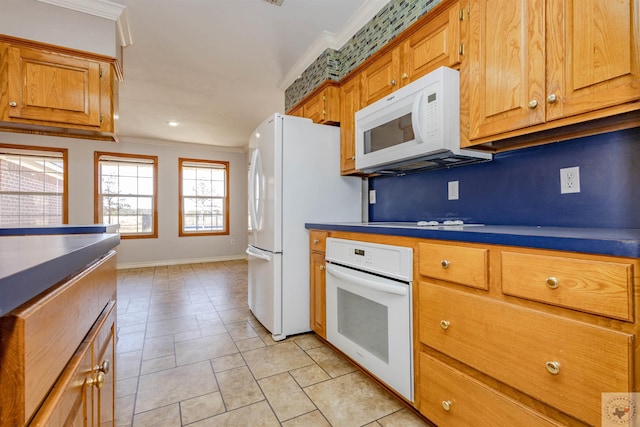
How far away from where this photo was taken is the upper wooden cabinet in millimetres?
1663

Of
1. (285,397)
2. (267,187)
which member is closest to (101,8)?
(267,187)

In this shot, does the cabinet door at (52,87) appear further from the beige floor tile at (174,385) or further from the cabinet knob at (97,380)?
the cabinet knob at (97,380)

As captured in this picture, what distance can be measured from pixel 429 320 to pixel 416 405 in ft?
1.40

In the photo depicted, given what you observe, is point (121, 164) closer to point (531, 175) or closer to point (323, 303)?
point (323, 303)

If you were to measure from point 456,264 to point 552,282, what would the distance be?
347 millimetres

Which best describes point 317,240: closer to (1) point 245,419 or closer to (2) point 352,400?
(2) point 352,400

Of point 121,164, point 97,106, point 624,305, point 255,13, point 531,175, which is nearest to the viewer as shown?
point 624,305

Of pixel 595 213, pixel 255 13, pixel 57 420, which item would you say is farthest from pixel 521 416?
pixel 255 13

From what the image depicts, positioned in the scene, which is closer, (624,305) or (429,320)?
(624,305)

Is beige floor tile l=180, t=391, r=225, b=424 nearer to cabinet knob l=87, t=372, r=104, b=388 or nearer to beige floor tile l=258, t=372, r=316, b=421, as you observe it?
beige floor tile l=258, t=372, r=316, b=421

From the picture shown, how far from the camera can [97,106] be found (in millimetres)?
2232

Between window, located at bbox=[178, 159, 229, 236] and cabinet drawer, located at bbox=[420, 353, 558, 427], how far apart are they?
5.84 m

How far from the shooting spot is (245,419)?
150 centimetres

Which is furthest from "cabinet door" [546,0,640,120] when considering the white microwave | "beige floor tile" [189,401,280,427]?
"beige floor tile" [189,401,280,427]
